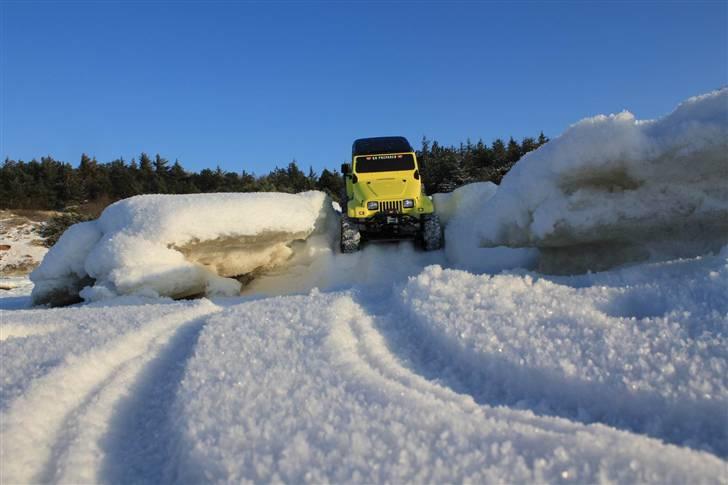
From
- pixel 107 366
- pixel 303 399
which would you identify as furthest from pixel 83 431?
pixel 303 399

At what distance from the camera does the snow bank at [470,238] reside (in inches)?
221

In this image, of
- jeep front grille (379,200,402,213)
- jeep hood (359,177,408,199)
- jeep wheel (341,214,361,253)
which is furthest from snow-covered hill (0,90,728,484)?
jeep hood (359,177,408,199)

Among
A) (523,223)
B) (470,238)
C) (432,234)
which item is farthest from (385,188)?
(523,223)

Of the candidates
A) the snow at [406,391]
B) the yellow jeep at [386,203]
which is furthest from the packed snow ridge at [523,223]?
the snow at [406,391]

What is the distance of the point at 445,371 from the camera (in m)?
2.18

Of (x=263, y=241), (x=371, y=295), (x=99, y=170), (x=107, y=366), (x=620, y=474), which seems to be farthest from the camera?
(x=99, y=170)

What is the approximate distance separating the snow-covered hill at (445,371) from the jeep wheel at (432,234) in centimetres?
354

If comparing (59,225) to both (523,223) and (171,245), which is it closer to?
(171,245)

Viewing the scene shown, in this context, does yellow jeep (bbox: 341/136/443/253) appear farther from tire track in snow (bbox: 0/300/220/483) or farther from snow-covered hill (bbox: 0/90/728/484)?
tire track in snow (bbox: 0/300/220/483)

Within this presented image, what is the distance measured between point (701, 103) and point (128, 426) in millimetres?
4027

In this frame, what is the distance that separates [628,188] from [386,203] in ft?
15.7

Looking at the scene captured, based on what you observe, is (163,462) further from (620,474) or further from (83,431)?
(620,474)

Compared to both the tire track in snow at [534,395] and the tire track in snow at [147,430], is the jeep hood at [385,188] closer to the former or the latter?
the tire track in snow at [534,395]

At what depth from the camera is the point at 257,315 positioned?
311cm
